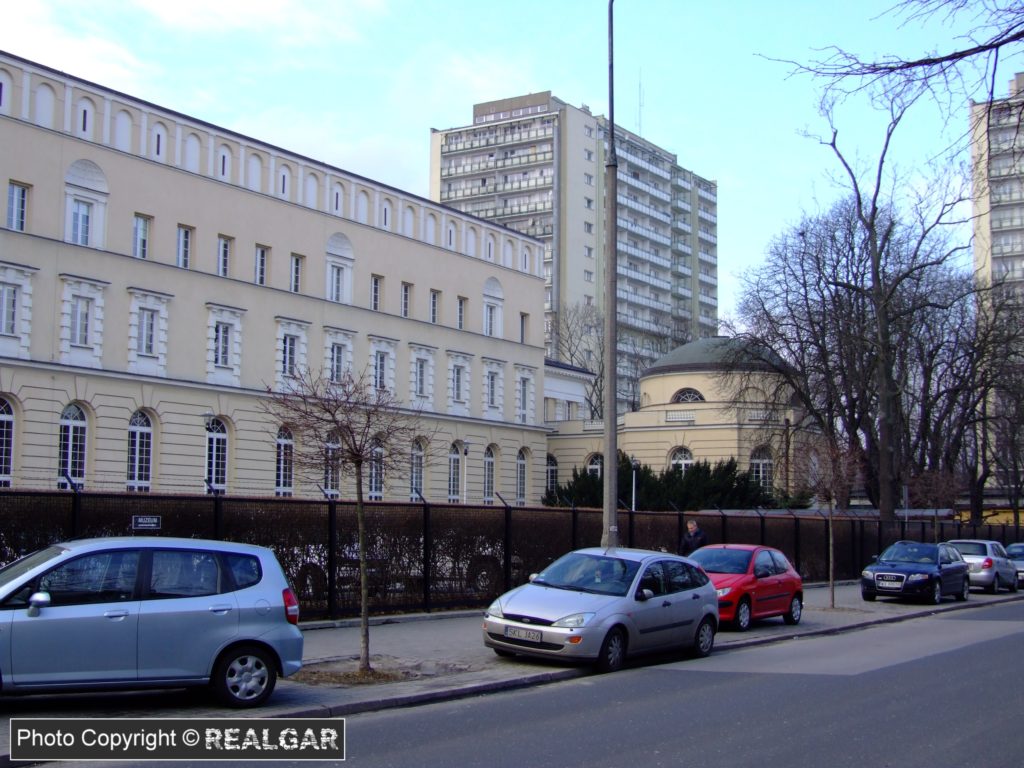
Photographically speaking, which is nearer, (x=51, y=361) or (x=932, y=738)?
(x=932, y=738)

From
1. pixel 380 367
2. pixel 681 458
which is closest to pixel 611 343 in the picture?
pixel 380 367

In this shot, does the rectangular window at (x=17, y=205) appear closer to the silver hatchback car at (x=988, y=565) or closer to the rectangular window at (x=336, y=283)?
the rectangular window at (x=336, y=283)

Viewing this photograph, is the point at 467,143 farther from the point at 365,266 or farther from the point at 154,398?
the point at 154,398

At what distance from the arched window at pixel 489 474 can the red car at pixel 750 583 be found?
40.4 m

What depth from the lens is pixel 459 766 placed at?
8594mm

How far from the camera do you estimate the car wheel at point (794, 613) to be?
2180 cm

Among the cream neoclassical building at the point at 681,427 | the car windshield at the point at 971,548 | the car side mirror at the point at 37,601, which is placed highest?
the cream neoclassical building at the point at 681,427

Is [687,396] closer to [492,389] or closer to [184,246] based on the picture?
[492,389]

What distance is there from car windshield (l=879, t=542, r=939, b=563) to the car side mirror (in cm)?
2403

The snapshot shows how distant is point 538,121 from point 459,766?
104m

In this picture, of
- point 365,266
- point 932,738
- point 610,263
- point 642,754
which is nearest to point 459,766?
point 642,754

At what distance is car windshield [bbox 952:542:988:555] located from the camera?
33972 millimetres

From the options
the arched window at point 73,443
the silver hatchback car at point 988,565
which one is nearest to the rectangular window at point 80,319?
the arched window at point 73,443

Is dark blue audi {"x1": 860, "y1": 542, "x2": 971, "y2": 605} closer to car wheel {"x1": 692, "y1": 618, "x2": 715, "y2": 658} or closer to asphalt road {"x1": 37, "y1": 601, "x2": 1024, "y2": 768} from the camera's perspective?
asphalt road {"x1": 37, "y1": 601, "x2": 1024, "y2": 768}
